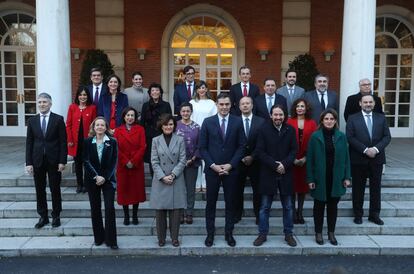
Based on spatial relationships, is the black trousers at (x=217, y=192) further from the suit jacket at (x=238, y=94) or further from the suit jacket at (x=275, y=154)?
the suit jacket at (x=238, y=94)

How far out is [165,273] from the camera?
211 inches

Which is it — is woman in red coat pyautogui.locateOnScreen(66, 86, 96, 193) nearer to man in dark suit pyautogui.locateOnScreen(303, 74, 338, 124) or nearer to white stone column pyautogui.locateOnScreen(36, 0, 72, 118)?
white stone column pyautogui.locateOnScreen(36, 0, 72, 118)

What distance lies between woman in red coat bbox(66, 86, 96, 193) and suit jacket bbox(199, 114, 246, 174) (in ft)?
6.91

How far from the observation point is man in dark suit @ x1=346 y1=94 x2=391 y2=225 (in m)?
6.50

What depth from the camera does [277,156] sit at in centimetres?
586

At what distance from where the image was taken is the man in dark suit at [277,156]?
19.1 feet

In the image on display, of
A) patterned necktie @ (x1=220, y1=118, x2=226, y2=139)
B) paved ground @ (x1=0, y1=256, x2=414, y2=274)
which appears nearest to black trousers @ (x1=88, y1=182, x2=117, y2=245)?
paved ground @ (x1=0, y1=256, x2=414, y2=274)

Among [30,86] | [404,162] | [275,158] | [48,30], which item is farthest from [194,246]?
[30,86]

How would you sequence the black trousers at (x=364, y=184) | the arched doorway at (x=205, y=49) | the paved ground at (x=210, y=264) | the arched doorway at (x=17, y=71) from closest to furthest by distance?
the paved ground at (x=210, y=264), the black trousers at (x=364, y=184), the arched doorway at (x=205, y=49), the arched doorway at (x=17, y=71)

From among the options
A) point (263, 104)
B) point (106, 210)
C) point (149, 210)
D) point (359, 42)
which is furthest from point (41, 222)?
point (359, 42)

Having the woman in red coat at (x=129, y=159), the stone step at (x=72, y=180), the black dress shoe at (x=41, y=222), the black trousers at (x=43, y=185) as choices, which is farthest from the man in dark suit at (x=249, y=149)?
the black dress shoe at (x=41, y=222)

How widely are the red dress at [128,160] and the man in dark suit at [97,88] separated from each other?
1166 mm

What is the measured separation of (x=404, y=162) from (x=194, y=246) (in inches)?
227

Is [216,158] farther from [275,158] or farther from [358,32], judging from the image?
[358,32]
